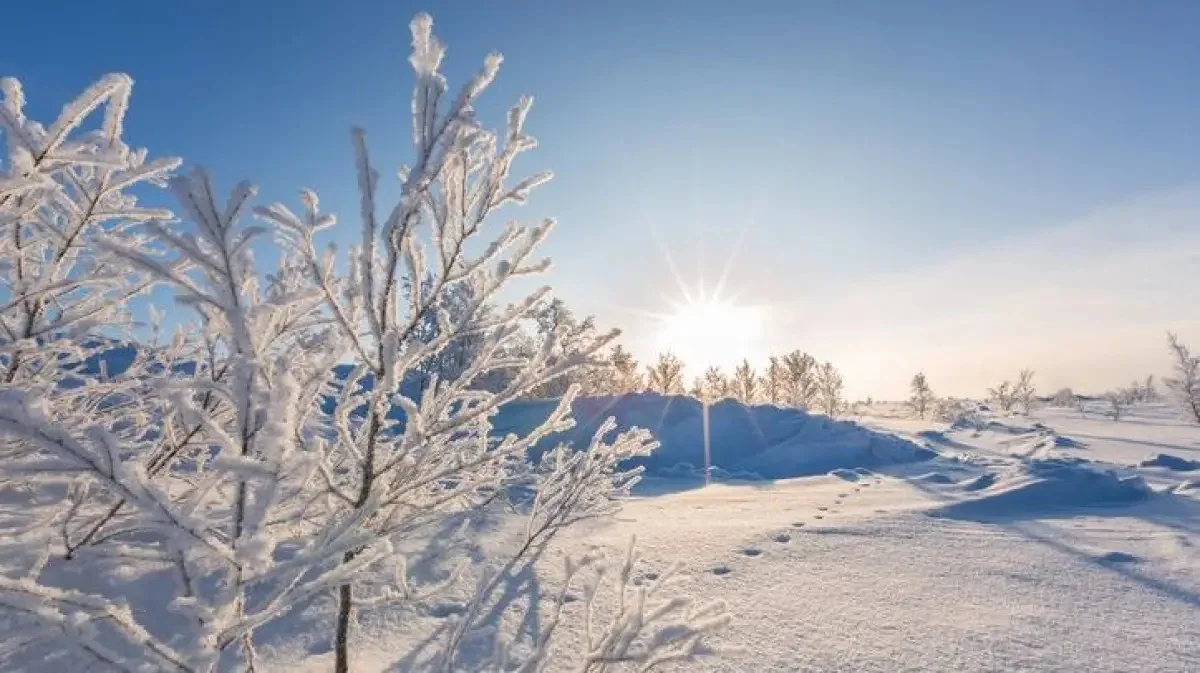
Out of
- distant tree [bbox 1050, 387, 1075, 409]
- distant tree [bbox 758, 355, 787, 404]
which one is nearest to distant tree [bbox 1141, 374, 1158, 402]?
distant tree [bbox 1050, 387, 1075, 409]

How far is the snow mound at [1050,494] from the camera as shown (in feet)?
16.9

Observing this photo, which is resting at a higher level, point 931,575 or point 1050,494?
point 1050,494

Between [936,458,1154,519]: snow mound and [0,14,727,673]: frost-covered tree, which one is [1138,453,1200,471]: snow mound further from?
[0,14,727,673]: frost-covered tree

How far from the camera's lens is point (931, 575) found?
11.6 ft

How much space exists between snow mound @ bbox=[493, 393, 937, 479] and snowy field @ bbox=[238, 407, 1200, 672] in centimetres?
327

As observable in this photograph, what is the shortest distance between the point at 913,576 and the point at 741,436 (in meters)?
8.00

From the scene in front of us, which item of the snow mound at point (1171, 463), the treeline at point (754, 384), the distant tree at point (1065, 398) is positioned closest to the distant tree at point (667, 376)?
the treeline at point (754, 384)

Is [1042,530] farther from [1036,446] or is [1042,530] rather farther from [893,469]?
[1036,446]

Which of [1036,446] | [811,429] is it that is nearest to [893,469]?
[811,429]

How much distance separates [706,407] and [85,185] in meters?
11.3

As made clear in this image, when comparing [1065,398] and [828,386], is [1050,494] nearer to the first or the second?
Result: [828,386]

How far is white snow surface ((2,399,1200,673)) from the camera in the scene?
2.61m

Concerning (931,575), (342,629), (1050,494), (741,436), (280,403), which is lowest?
(931,575)

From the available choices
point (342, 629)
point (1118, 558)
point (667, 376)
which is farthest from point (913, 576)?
point (667, 376)
